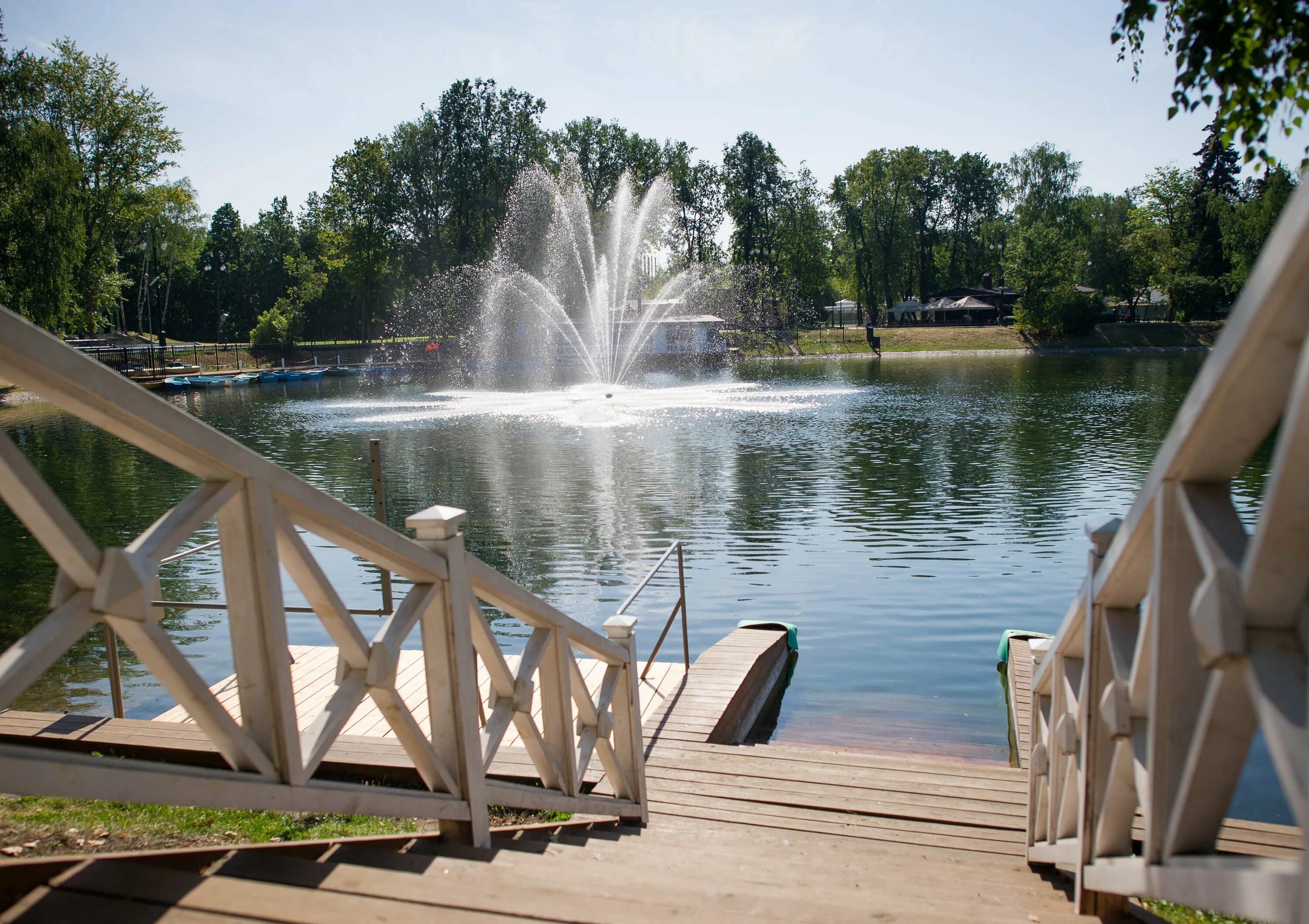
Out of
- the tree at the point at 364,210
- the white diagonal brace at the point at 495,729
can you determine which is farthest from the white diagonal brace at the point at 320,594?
the tree at the point at 364,210

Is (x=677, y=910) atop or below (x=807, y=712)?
atop

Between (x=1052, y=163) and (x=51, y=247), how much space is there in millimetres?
76755

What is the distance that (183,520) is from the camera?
1.78 m

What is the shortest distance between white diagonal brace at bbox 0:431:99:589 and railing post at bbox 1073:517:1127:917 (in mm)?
2169

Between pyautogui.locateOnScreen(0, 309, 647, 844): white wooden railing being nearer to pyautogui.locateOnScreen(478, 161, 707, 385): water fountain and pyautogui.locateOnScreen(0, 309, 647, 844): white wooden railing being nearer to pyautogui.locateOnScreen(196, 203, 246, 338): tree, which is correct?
pyautogui.locateOnScreen(478, 161, 707, 385): water fountain

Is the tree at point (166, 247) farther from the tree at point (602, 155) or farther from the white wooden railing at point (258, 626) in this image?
the white wooden railing at point (258, 626)

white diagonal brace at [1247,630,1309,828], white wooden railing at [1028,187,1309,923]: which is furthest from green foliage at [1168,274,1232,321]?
white diagonal brace at [1247,630,1309,828]

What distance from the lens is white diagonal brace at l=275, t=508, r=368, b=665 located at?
6.70 ft

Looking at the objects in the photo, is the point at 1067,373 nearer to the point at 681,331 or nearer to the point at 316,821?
the point at 681,331

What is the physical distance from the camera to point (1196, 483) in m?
1.63

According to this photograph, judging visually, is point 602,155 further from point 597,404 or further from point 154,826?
point 154,826

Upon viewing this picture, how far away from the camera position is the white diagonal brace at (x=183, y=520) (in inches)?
65.5

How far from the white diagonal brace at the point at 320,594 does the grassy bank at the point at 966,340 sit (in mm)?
61264

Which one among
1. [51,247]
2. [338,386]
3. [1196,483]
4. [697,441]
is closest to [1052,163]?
[338,386]
